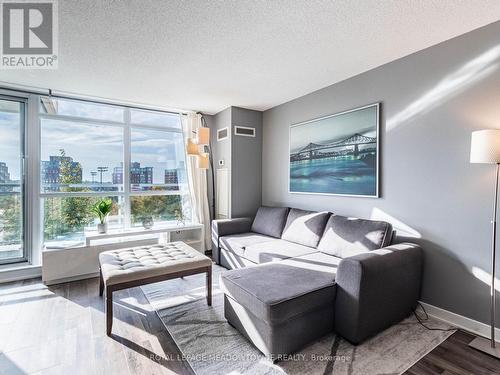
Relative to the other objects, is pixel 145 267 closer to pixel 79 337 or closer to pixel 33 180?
pixel 79 337

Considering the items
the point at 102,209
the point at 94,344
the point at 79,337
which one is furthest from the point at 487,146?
the point at 102,209

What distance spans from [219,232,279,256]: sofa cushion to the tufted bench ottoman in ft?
2.26

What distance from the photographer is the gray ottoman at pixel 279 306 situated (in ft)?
5.67

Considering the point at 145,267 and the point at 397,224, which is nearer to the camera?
the point at 145,267

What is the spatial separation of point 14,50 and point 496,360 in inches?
184

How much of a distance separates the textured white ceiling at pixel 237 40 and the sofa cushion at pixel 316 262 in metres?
2.02

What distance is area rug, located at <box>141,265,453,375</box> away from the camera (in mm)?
1693

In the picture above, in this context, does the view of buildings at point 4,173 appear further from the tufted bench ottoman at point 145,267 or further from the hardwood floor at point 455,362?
the hardwood floor at point 455,362

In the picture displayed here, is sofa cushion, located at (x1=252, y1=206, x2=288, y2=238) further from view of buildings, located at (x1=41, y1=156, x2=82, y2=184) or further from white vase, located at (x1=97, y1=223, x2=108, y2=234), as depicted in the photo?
view of buildings, located at (x1=41, y1=156, x2=82, y2=184)

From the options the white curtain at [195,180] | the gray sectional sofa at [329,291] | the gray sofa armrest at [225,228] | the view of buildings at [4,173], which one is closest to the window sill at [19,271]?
the view of buildings at [4,173]

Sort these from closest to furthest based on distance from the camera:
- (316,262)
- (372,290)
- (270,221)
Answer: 1. (372,290)
2. (316,262)
3. (270,221)

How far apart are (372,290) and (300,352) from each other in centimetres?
70

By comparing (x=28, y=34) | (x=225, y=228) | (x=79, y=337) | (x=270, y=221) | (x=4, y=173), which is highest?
(x=28, y=34)

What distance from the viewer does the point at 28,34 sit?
2129 mm
